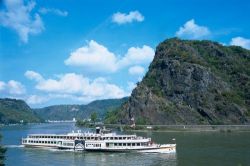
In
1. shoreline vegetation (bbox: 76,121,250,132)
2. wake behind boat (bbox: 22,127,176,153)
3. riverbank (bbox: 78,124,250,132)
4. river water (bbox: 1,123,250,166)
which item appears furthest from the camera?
shoreline vegetation (bbox: 76,121,250,132)

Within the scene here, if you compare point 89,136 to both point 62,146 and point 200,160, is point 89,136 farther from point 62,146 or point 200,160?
point 200,160

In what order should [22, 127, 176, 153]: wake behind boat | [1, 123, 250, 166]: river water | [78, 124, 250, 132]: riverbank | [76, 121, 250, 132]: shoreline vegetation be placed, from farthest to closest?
1. [76, 121, 250, 132]: shoreline vegetation
2. [78, 124, 250, 132]: riverbank
3. [22, 127, 176, 153]: wake behind boat
4. [1, 123, 250, 166]: river water

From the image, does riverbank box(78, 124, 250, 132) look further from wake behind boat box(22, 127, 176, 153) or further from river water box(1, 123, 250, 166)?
wake behind boat box(22, 127, 176, 153)

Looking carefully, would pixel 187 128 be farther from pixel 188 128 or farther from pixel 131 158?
pixel 131 158

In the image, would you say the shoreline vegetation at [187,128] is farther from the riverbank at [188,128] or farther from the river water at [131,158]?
the river water at [131,158]

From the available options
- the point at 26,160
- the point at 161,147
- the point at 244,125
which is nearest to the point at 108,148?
the point at 161,147

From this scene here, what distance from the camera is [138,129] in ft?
632

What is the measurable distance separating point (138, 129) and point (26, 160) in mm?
115778

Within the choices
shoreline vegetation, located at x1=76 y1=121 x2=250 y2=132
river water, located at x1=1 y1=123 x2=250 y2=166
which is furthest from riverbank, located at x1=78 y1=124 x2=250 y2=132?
river water, located at x1=1 y1=123 x2=250 y2=166

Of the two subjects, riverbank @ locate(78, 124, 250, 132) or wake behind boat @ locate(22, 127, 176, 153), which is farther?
riverbank @ locate(78, 124, 250, 132)

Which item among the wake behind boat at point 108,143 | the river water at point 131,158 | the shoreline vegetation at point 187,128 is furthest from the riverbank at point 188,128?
the wake behind boat at point 108,143

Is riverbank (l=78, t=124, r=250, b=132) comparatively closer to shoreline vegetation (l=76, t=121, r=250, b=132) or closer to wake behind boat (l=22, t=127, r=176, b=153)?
shoreline vegetation (l=76, t=121, r=250, b=132)

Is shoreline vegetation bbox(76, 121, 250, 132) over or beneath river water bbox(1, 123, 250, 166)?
over

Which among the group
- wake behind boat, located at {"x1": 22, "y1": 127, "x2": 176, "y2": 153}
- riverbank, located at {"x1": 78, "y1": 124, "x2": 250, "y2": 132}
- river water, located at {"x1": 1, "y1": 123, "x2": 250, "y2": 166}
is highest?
riverbank, located at {"x1": 78, "y1": 124, "x2": 250, "y2": 132}
